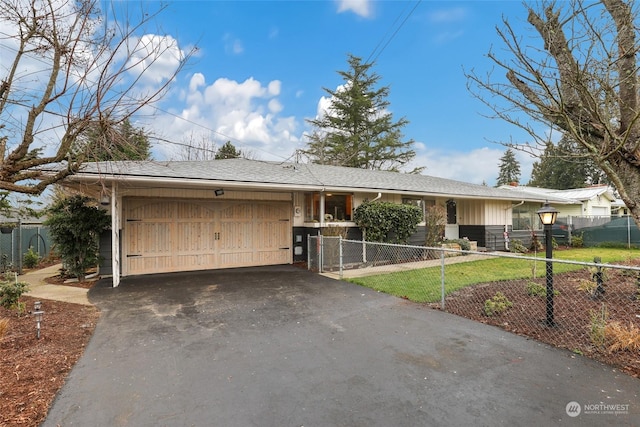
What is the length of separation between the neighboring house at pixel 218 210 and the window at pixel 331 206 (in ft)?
0.12

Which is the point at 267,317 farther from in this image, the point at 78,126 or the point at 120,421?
the point at 78,126

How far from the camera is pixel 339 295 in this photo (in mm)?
6715

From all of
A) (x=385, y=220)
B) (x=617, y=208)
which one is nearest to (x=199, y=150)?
(x=385, y=220)

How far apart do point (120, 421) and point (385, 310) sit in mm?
4177

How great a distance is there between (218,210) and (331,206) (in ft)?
12.4

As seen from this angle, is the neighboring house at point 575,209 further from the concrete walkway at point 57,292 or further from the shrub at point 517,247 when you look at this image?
the concrete walkway at point 57,292

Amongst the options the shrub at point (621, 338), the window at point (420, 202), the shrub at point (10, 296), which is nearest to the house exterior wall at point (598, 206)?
the window at point (420, 202)

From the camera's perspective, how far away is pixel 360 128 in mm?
26656

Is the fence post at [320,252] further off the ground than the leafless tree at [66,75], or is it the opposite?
the leafless tree at [66,75]

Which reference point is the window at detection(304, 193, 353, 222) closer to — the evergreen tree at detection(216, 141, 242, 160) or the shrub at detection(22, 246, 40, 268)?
the shrub at detection(22, 246, 40, 268)

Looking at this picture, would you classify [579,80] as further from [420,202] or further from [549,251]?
[420,202]

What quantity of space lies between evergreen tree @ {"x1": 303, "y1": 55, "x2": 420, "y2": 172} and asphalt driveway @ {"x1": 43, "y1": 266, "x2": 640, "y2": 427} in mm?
21739

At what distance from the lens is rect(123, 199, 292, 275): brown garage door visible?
887cm

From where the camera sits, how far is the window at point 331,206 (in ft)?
35.8
